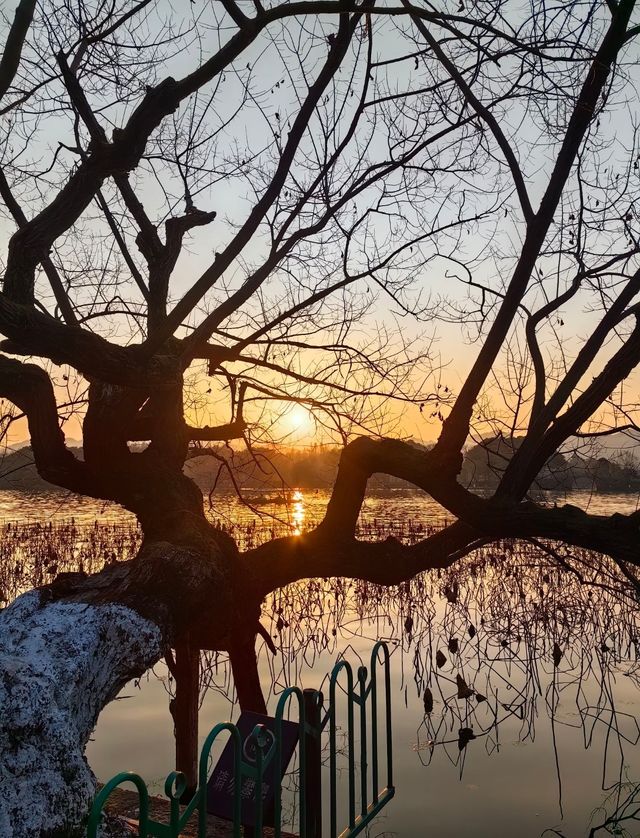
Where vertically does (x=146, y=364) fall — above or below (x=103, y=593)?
above

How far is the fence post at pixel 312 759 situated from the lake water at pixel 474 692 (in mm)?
1873

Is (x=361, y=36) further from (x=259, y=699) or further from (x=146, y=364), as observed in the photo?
(x=259, y=699)

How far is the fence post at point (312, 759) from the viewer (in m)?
3.86

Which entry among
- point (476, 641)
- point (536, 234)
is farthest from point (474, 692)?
point (536, 234)

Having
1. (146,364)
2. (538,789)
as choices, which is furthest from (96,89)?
(538,789)

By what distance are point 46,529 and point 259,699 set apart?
45.2 ft

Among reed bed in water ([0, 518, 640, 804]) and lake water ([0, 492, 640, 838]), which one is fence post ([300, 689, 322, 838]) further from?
reed bed in water ([0, 518, 640, 804])

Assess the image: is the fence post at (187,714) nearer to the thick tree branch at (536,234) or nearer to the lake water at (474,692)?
the lake water at (474,692)

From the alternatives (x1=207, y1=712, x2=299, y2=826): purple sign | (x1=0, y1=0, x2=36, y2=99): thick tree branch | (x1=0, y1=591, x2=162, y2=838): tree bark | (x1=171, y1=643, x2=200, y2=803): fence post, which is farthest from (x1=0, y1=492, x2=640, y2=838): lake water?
(x1=0, y1=0, x2=36, y2=99): thick tree branch

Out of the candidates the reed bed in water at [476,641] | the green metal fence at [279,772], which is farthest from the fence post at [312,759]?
the reed bed in water at [476,641]

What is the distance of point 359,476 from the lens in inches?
207

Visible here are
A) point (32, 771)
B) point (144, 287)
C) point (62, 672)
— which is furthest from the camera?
point (144, 287)

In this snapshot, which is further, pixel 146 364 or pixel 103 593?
pixel 146 364

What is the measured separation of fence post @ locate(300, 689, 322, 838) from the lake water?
187 centimetres
